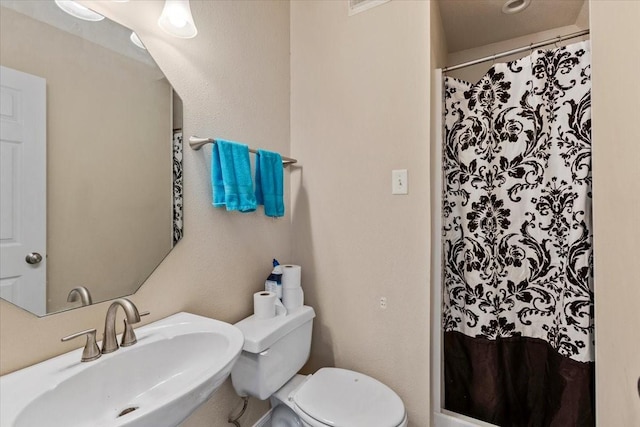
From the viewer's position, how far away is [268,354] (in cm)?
120

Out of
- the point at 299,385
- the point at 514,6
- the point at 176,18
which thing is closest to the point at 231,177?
the point at 176,18

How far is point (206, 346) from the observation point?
101 cm

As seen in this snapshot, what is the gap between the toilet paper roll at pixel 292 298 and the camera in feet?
4.81

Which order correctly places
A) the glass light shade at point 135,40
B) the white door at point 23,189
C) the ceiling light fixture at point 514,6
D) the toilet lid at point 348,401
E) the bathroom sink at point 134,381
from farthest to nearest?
the ceiling light fixture at point 514,6, the toilet lid at point 348,401, the glass light shade at point 135,40, the white door at point 23,189, the bathroom sink at point 134,381

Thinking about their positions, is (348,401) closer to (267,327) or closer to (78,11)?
(267,327)

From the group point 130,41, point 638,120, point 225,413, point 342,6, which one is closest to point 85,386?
point 225,413

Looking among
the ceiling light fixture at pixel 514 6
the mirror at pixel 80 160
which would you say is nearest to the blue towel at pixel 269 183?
the mirror at pixel 80 160

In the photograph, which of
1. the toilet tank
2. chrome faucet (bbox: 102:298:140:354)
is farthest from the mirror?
the toilet tank

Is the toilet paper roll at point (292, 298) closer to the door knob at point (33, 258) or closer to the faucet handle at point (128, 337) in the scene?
the faucet handle at point (128, 337)

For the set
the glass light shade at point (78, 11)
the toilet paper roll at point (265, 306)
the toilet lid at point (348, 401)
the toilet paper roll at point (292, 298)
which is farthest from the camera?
the toilet paper roll at point (292, 298)

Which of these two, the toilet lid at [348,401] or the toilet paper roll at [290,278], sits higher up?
the toilet paper roll at [290,278]

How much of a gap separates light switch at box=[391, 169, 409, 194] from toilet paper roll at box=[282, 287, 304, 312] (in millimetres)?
686

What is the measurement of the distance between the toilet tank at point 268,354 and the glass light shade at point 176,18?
1.18 m

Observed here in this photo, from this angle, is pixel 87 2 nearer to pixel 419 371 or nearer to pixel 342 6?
pixel 342 6
